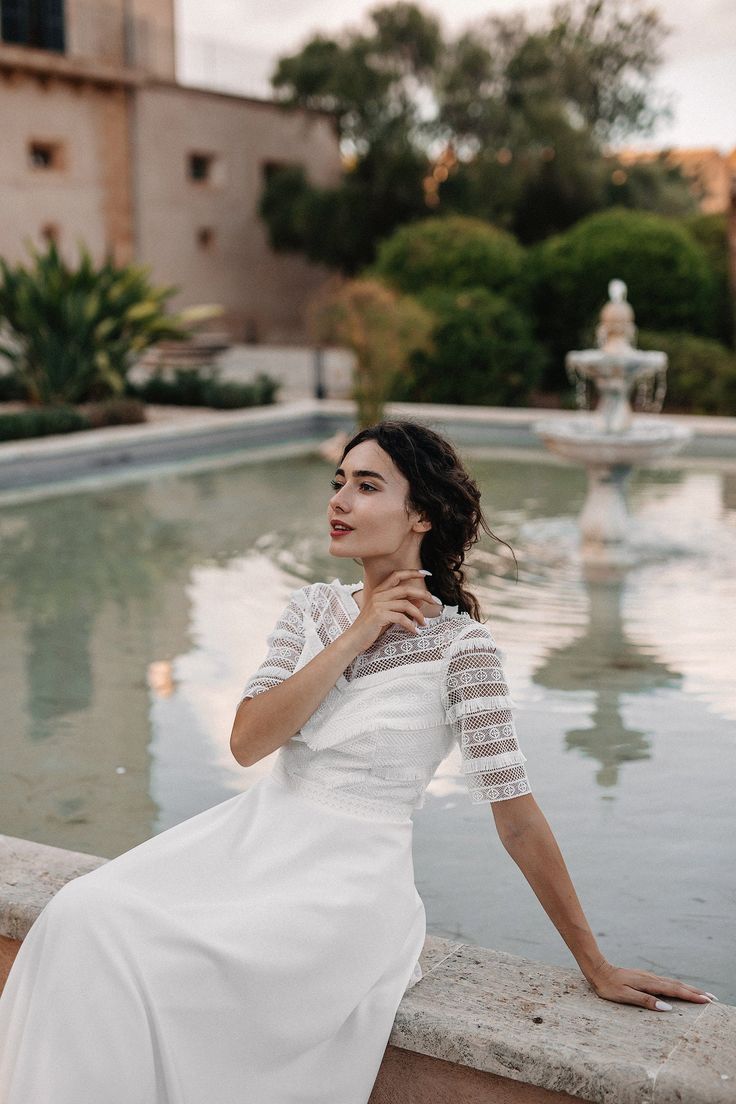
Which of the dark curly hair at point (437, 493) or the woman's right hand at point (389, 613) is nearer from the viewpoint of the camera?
the woman's right hand at point (389, 613)

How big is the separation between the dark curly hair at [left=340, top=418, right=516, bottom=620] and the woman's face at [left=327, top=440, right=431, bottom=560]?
0.02m

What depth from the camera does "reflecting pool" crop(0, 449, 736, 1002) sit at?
326cm

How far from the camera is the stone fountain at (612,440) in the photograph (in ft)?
23.9

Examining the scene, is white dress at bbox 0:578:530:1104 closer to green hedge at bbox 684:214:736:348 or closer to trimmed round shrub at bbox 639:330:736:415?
trimmed round shrub at bbox 639:330:736:415

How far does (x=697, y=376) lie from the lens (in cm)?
1503

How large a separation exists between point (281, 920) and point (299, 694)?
13.7 inches

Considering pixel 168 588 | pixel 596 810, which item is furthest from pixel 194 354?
pixel 596 810

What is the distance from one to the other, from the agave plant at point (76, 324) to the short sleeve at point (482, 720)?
11.1m

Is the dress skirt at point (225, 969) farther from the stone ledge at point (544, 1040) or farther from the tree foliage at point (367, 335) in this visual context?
the tree foliage at point (367, 335)

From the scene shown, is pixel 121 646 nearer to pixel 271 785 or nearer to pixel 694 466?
pixel 271 785

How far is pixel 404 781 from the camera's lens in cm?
205

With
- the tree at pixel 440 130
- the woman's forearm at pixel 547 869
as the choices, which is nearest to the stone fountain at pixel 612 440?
the woman's forearm at pixel 547 869

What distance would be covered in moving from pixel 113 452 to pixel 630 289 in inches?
321

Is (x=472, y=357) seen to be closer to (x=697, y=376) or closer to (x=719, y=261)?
(x=697, y=376)
